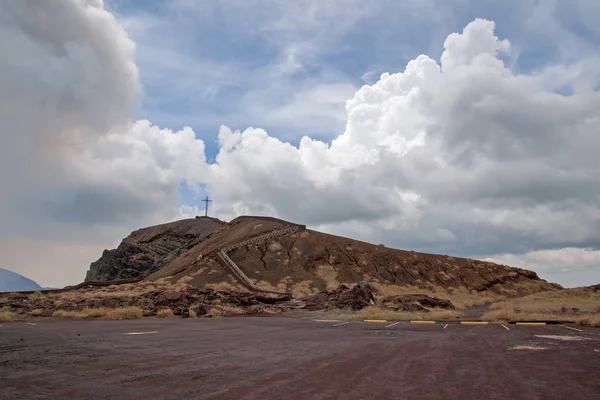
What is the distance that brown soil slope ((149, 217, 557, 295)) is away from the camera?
57062 millimetres

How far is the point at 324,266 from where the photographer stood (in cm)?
6306

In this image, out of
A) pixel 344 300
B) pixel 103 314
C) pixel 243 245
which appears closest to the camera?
pixel 103 314

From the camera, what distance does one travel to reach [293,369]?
27.7 feet

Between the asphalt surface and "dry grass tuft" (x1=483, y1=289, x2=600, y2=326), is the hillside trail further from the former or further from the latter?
the asphalt surface

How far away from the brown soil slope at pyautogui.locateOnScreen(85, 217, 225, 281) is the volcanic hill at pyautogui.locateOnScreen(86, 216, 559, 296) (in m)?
0.21

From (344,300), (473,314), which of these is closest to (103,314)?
(344,300)

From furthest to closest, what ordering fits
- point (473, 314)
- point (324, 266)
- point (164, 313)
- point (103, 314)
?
point (324, 266)
point (473, 314)
point (164, 313)
point (103, 314)

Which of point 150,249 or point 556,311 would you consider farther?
point 150,249

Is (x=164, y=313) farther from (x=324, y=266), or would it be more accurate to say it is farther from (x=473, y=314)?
(x=324, y=266)

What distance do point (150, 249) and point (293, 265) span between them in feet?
126

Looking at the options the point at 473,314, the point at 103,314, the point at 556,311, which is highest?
the point at 103,314

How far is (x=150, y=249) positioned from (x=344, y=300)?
61.5m

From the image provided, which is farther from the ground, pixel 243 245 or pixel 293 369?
pixel 243 245

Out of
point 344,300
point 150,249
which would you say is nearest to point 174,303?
point 344,300
